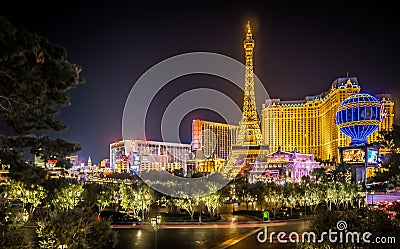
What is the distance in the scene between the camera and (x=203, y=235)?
82.5 ft

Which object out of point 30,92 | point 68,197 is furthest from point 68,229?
point 68,197

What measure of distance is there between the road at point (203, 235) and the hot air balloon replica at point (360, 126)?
3141 centimetres

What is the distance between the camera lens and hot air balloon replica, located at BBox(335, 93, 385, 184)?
2302 inches

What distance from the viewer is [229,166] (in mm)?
104375

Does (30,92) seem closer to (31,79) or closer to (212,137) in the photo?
(31,79)

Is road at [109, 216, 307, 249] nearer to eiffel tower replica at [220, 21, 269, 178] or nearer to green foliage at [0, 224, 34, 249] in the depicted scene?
green foliage at [0, 224, 34, 249]

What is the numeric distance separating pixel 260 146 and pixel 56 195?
77.6 metres

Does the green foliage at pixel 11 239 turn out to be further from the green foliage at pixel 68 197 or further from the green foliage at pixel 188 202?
the green foliage at pixel 188 202

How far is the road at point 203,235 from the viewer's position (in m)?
21.4

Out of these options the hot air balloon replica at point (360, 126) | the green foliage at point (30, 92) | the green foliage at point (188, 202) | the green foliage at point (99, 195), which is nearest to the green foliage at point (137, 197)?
the green foliage at point (99, 195)

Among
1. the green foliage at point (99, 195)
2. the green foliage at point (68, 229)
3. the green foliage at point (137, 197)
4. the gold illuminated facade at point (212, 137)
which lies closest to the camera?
the green foliage at point (68, 229)

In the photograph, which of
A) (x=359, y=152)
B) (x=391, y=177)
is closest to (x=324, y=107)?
(x=359, y=152)

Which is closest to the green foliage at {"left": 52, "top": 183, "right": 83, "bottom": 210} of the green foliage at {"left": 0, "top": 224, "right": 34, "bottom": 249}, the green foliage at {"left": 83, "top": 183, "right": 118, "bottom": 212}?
the green foliage at {"left": 83, "top": 183, "right": 118, "bottom": 212}

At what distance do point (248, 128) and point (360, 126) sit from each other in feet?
153
